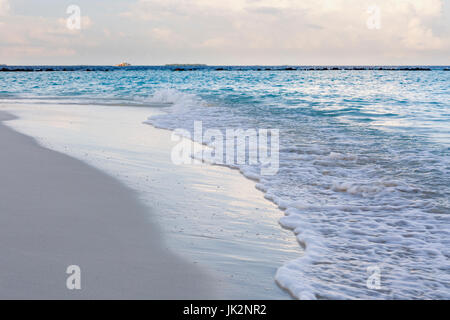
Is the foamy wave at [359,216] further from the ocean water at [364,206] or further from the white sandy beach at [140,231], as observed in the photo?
the white sandy beach at [140,231]

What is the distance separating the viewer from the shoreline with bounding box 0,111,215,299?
3295 millimetres

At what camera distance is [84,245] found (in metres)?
4.02

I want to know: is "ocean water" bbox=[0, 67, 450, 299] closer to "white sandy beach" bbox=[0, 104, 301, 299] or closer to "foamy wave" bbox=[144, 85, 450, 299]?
"foamy wave" bbox=[144, 85, 450, 299]

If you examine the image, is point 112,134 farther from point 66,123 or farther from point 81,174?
point 81,174

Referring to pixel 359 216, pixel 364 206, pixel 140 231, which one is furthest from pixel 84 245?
pixel 364 206

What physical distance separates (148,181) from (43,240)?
258 centimetres

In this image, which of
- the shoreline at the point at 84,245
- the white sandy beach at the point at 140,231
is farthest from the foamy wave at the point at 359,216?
the shoreline at the point at 84,245

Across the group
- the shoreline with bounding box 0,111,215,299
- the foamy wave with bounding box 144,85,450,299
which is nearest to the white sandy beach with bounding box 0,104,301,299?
the shoreline with bounding box 0,111,215,299

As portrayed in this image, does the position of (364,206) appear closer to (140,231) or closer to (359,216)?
(359,216)

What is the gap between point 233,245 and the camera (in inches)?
170

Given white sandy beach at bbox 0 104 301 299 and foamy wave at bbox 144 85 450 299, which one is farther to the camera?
foamy wave at bbox 144 85 450 299

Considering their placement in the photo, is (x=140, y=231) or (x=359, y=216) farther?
(x=359, y=216)

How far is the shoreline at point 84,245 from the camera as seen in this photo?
10.8 feet
